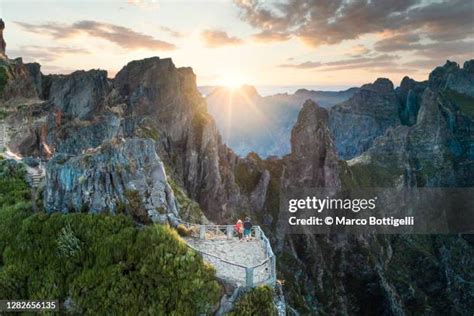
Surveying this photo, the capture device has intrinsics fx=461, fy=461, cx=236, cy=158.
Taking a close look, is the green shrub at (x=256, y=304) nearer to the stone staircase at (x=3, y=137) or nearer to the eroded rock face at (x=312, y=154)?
the stone staircase at (x=3, y=137)

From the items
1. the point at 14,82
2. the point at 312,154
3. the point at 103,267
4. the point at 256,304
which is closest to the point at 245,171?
the point at 312,154

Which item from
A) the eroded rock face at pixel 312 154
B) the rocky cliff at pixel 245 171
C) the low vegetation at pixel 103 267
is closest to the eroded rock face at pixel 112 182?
the low vegetation at pixel 103 267

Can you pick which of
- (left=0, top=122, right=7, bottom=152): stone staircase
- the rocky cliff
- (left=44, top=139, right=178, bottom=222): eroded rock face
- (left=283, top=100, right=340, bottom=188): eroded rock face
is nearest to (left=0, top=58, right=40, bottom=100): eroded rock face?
the rocky cliff

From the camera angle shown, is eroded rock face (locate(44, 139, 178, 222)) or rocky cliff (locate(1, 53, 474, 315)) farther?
rocky cliff (locate(1, 53, 474, 315))

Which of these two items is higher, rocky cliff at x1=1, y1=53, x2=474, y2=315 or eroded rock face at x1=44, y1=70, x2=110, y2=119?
eroded rock face at x1=44, y1=70, x2=110, y2=119

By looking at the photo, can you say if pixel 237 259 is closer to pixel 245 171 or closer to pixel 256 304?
pixel 256 304

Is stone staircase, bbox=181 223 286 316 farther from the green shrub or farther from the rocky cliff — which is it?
the rocky cliff
